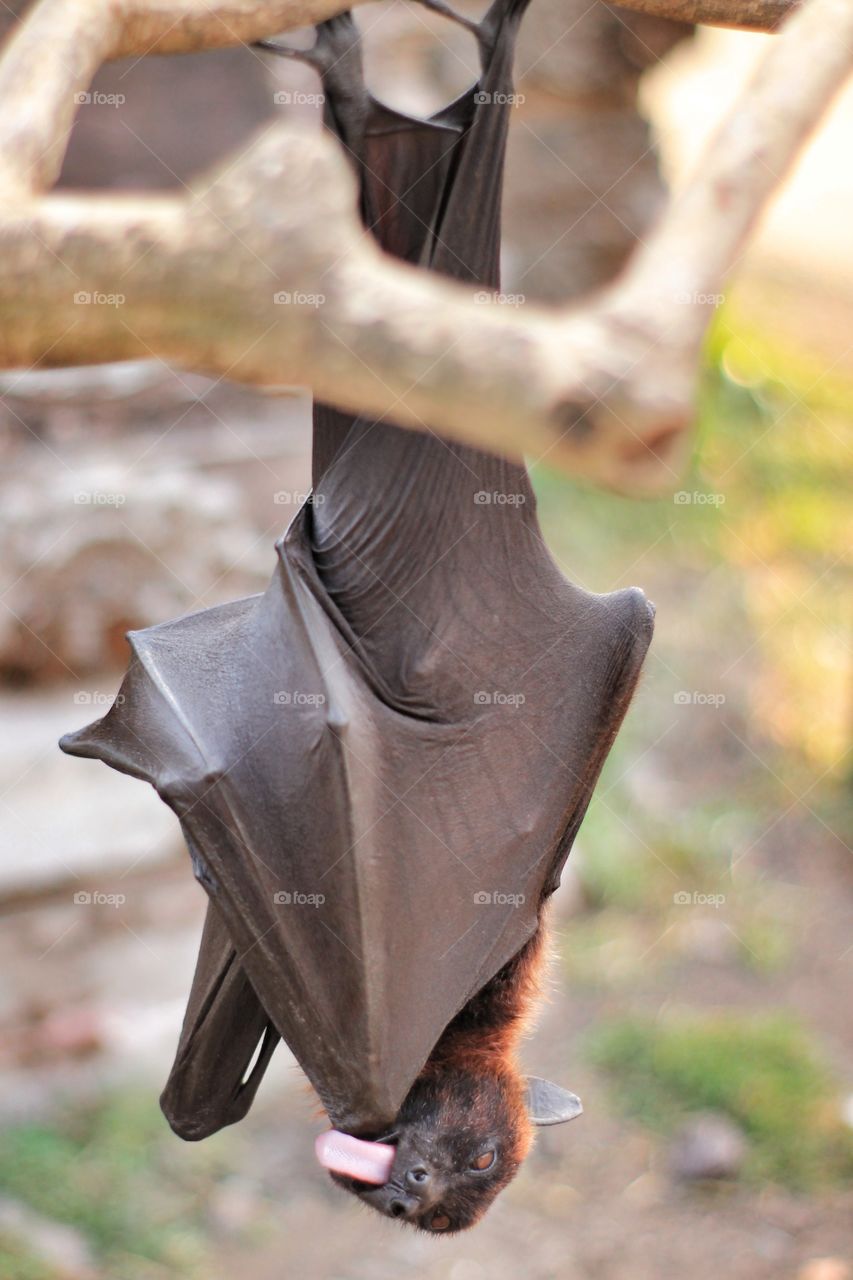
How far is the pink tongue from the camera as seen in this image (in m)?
2.10

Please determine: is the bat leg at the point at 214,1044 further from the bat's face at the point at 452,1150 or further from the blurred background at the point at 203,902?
the blurred background at the point at 203,902

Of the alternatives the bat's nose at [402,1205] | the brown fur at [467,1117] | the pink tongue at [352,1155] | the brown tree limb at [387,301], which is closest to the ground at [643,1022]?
the brown fur at [467,1117]

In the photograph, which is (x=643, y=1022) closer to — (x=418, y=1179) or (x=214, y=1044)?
(x=418, y=1179)

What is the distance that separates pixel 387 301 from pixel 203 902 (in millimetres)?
4618

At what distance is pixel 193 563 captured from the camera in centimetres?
512

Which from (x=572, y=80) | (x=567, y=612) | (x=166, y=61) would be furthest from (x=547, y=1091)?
(x=572, y=80)

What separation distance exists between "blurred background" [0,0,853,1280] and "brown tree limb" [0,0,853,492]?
2854 mm

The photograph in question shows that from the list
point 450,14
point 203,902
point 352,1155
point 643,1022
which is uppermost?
point 450,14

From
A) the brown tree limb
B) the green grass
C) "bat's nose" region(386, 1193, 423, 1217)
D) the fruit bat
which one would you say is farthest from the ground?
the brown tree limb

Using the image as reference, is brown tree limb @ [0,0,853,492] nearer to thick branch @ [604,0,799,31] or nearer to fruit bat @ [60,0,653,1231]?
thick branch @ [604,0,799,31]

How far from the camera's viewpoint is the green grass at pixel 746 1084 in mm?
4785

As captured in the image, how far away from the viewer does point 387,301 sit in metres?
0.91

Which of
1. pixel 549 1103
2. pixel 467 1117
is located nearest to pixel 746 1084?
pixel 549 1103

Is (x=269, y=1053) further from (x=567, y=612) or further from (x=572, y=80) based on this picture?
(x=572, y=80)
